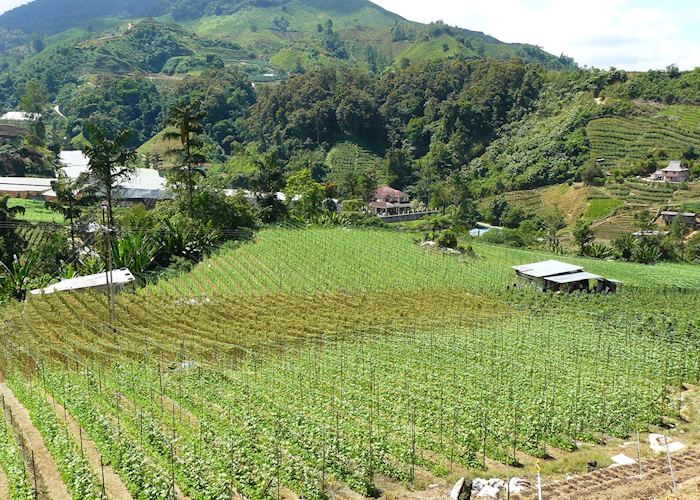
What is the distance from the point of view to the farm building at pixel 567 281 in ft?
107

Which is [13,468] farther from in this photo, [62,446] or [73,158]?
[73,158]

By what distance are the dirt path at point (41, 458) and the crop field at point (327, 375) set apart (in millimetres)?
206

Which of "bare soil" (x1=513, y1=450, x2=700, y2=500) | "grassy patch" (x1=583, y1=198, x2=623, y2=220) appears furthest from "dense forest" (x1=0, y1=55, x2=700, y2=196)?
"bare soil" (x1=513, y1=450, x2=700, y2=500)

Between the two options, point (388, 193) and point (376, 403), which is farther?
point (388, 193)

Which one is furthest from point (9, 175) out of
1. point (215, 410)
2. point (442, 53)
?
point (442, 53)

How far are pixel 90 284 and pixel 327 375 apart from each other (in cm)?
1547

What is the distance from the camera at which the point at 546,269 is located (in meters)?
34.2

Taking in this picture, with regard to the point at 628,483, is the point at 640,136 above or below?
above

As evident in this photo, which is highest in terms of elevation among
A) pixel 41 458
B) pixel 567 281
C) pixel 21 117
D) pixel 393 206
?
pixel 21 117

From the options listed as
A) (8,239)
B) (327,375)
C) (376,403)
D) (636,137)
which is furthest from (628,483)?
(636,137)

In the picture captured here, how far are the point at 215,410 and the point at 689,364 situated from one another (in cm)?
1536

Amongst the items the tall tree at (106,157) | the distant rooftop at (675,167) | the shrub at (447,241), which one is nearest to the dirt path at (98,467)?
the tall tree at (106,157)

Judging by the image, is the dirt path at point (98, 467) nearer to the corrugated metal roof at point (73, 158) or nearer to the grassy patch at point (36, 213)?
the grassy patch at point (36, 213)

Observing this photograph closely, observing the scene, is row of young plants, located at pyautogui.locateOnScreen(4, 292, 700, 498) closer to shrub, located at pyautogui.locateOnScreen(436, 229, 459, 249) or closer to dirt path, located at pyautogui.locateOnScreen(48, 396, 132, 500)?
dirt path, located at pyautogui.locateOnScreen(48, 396, 132, 500)
